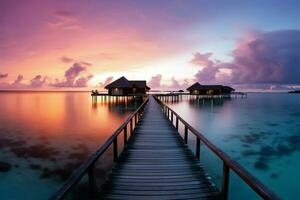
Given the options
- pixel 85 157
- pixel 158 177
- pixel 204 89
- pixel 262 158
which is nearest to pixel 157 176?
pixel 158 177

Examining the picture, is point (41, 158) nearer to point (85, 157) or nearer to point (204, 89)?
point (85, 157)

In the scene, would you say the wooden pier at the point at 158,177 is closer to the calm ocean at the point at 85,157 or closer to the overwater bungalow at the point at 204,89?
the calm ocean at the point at 85,157

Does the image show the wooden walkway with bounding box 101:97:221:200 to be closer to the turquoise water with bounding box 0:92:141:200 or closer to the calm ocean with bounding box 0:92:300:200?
the calm ocean with bounding box 0:92:300:200

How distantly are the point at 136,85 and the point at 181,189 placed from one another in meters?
A: 43.9

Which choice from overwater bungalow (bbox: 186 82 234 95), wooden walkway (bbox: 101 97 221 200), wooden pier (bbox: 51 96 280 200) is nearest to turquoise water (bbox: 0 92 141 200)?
wooden walkway (bbox: 101 97 221 200)

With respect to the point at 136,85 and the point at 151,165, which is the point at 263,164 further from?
the point at 136,85

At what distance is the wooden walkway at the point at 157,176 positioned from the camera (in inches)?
130

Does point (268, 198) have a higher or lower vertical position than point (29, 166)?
higher

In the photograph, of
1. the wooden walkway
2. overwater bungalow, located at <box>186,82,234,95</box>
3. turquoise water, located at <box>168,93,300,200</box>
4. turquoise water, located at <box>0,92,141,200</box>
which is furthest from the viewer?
overwater bungalow, located at <box>186,82,234,95</box>

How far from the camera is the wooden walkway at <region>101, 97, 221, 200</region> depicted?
10.8 ft

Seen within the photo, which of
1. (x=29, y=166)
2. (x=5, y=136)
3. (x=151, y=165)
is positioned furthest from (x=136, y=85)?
(x=151, y=165)

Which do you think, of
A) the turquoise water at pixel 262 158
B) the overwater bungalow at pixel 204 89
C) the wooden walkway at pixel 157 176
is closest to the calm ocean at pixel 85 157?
the turquoise water at pixel 262 158

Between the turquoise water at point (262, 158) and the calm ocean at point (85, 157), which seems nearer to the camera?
the calm ocean at point (85, 157)

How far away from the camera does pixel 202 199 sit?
3168mm
